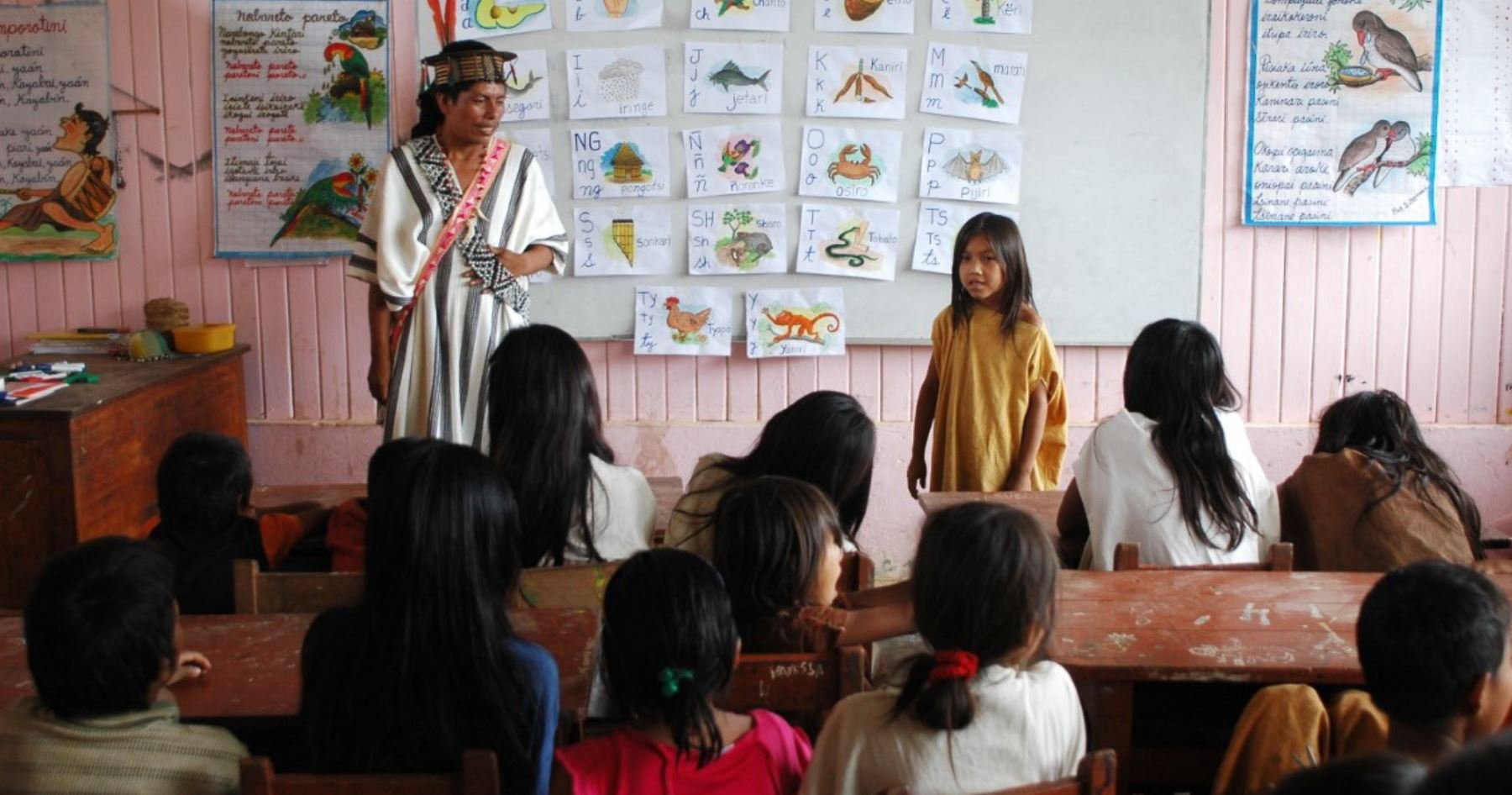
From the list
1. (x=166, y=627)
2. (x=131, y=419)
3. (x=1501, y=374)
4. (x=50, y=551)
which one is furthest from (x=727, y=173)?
(x=166, y=627)

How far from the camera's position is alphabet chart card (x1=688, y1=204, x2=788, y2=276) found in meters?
4.44

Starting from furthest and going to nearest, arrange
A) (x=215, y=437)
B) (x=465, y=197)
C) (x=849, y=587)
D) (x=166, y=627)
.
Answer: (x=465, y=197) < (x=215, y=437) < (x=849, y=587) < (x=166, y=627)

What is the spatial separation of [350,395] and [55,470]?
1.07m

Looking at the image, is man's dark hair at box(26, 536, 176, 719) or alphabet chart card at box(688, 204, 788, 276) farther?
alphabet chart card at box(688, 204, 788, 276)

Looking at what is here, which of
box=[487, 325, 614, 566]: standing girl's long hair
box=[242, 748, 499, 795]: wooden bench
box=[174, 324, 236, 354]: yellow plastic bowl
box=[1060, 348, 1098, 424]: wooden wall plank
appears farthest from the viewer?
box=[1060, 348, 1098, 424]: wooden wall plank

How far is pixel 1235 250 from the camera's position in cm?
448

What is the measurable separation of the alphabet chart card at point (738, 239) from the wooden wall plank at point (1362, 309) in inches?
69.9

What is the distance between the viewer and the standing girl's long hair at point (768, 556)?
6.60 ft

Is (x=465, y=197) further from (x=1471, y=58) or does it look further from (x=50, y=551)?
(x=1471, y=58)

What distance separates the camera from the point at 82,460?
364cm

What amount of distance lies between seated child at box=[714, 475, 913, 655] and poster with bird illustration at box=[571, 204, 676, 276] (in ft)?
8.08

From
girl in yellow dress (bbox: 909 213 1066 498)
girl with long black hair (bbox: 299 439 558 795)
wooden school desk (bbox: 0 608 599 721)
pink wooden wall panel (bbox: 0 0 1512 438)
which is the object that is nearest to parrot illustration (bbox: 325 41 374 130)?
pink wooden wall panel (bbox: 0 0 1512 438)

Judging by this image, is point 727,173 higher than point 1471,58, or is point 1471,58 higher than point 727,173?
point 1471,58

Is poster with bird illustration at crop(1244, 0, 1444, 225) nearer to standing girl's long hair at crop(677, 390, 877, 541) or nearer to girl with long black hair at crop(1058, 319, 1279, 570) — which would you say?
girl with long black hair at crop(1058, 319, 1279, 570)
